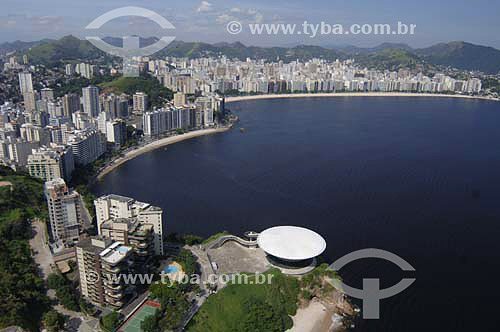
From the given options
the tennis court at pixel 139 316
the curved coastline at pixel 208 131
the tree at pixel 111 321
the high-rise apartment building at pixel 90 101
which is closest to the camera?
the tree at pixel 111 321

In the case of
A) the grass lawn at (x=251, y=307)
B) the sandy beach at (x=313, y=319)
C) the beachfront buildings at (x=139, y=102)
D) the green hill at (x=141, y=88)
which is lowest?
the sandy beach at (x=313, y=319)

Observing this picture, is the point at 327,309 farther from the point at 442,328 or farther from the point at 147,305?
the point at 147,305

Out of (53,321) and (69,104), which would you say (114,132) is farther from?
(53,321)

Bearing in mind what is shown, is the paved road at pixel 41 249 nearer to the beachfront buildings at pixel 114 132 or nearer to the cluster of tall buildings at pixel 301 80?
the beachfront buildings at pixel 114 132

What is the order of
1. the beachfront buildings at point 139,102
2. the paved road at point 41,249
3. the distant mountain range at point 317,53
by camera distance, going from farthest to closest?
the distant mountain range at point 317,53 → the beachfront buildings at point 139,102 → the paved road at point 41,249

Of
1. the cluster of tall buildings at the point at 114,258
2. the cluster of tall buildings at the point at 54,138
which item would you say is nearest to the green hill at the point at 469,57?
the cluster of tall buildings at the point at 54,138

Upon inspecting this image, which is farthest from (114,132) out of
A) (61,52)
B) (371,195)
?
(61,52)

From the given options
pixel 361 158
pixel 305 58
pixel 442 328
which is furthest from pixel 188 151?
pixel 305 58
